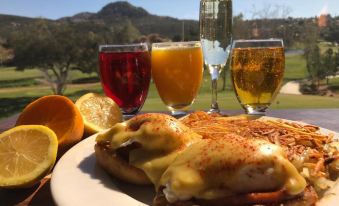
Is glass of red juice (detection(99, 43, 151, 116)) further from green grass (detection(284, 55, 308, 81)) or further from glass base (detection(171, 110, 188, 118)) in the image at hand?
green grass (detection(284, 55, 308, 81))

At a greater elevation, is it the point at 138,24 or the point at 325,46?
the point at 138,24

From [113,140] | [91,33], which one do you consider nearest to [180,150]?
[113,140]

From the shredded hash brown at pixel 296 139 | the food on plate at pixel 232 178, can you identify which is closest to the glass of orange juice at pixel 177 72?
the shredded hash brown at pixel 296 139

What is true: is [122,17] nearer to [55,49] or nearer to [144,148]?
[55,49]

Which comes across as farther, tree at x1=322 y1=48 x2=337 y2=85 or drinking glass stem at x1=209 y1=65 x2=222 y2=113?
tree at x1=322 y1=48 x2=337 y2=85

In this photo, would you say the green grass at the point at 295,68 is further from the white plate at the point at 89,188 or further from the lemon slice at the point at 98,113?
the white plate at the point at 89,188

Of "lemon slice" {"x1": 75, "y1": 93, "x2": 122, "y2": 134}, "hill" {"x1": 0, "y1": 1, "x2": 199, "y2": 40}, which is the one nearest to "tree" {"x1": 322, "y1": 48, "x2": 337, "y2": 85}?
"hill" {"x1": 0, "y1": 1, "x2": 199, "y2": 40}

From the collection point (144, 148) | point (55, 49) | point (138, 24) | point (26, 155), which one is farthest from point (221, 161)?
point (138, 24)

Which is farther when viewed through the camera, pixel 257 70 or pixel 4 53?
pixel 4 53
